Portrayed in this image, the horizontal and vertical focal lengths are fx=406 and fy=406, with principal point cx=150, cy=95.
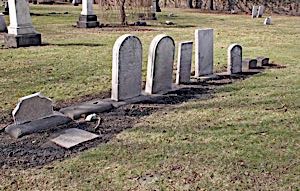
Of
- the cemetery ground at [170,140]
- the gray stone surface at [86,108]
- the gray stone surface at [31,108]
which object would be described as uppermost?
the gray stone surface at [31,108]

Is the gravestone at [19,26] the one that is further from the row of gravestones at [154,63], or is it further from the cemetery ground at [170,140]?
the row of gravestones at [154,63]

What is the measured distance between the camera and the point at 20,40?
480 inches

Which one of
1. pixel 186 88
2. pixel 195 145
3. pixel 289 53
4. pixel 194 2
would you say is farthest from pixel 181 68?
pixel 194 2

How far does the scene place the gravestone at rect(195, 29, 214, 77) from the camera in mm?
8211

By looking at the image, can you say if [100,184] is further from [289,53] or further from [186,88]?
[289,53]

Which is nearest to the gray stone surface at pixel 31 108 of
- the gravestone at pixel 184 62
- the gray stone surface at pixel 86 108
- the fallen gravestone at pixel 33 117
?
the fallen gravestone at pixel 33 117

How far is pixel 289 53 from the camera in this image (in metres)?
12.1

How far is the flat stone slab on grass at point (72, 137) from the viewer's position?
465cm

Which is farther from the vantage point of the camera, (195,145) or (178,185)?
(195,145)

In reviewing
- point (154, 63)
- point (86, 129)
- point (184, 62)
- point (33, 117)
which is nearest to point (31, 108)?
point (33, 117)

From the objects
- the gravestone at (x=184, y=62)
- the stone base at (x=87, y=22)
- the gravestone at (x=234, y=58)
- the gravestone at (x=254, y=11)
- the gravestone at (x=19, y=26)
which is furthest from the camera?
the gravestone at (x=254, y=11)

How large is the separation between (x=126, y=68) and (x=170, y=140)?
1.92m

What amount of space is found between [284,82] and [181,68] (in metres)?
2.08

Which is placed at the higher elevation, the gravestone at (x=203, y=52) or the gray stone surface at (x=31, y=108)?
the gravestone at (x=203, y=52)
